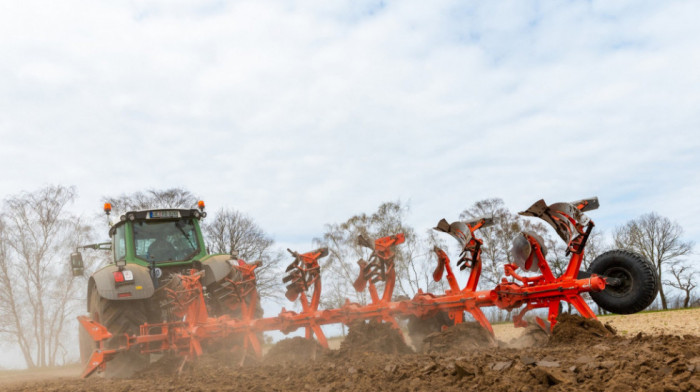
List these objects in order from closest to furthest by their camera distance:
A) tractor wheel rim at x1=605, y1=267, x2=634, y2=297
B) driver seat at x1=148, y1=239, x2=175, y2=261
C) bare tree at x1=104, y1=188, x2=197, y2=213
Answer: tractor wheel rim at x1=605, y1=267, x2=634, y2=297 → driver seat at x1=148, y1=239, x2=175, y2=261 → bare tree at x1=104, y1=188, x2=197, y2=213

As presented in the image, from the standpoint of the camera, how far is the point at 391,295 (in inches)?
254

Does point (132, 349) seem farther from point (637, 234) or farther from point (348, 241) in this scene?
point (637, 234)

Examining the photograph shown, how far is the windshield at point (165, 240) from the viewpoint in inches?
315

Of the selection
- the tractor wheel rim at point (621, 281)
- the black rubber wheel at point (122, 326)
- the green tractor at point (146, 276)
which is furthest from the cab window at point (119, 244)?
the tractor wheel rim at point (621, 281)

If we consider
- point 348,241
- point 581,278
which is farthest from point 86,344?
point 348,241

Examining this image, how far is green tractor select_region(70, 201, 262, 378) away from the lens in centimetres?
699

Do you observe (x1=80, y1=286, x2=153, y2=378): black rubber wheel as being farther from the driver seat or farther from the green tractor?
the driver seat

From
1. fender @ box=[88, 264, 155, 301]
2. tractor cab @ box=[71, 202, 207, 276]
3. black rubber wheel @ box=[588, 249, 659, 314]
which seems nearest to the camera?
black rubber wheel @ box=[588, 249, 659, 314]

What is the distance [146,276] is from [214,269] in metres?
0.95

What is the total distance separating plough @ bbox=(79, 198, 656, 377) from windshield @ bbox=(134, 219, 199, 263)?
94cm

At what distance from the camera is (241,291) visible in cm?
747

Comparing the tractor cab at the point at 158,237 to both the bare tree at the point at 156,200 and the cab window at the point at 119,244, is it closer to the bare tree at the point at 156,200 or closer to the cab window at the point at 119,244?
the cab window at the point at 119,244

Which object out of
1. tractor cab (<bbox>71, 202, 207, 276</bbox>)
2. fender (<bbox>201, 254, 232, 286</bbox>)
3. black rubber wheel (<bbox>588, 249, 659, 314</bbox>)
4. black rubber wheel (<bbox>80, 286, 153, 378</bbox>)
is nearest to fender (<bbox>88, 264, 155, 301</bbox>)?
black rubber wheel (<bbox>80, 286, 153, 378</bbox>)

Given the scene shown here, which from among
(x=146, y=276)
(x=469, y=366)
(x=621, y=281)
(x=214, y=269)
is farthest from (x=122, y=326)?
(x=621, y=281)
